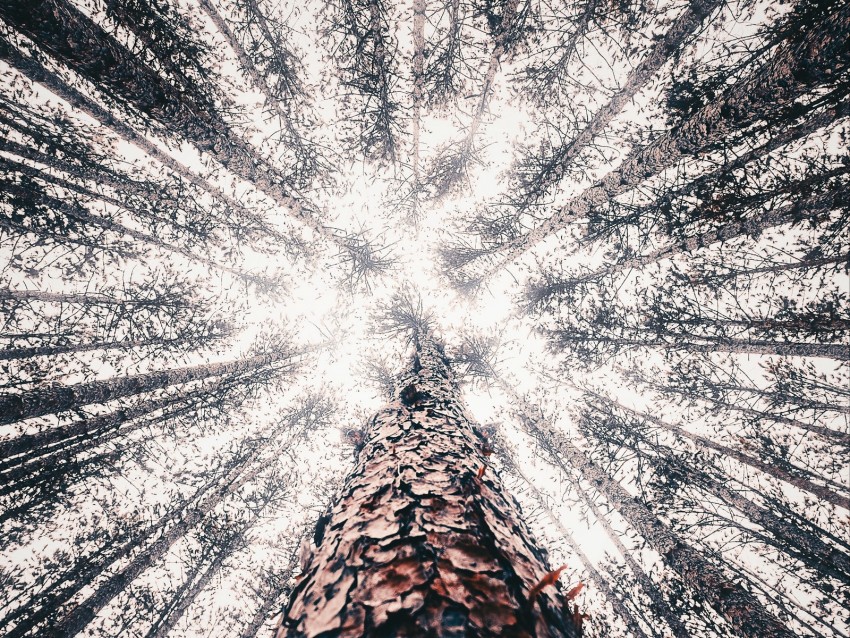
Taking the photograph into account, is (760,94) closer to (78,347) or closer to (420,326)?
(420,326)

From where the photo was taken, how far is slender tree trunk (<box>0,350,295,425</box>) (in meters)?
4.17

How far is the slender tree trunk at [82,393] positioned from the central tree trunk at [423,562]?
5476mm

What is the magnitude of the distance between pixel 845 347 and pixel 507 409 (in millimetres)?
7208

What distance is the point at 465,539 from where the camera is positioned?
1225 millimetres

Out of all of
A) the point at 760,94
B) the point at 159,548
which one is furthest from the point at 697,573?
the point at 159,548

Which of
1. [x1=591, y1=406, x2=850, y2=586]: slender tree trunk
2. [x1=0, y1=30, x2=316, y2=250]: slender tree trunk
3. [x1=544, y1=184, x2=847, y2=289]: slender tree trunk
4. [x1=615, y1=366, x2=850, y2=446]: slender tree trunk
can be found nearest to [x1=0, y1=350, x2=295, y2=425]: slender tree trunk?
[x1=0, y1=30, x2=316, y2=250]: slender tree trunk

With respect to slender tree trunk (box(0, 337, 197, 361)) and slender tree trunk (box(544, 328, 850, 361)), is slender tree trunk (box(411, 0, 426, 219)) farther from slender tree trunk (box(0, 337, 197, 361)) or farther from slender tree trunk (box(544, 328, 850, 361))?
slender tree trunk (box(0, 337, 197, 361))

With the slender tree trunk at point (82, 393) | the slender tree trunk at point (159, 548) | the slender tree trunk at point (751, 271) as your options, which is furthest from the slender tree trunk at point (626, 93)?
the slender tree trunk at point (159, 548)

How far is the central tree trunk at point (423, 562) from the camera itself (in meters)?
0.91

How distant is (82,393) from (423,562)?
21.0 ft

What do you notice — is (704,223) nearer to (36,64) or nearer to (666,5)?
(666,5)

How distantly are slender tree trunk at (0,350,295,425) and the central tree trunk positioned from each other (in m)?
5.48

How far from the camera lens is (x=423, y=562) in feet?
3.50

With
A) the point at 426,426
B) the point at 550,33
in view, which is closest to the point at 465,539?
the point at 426,426
